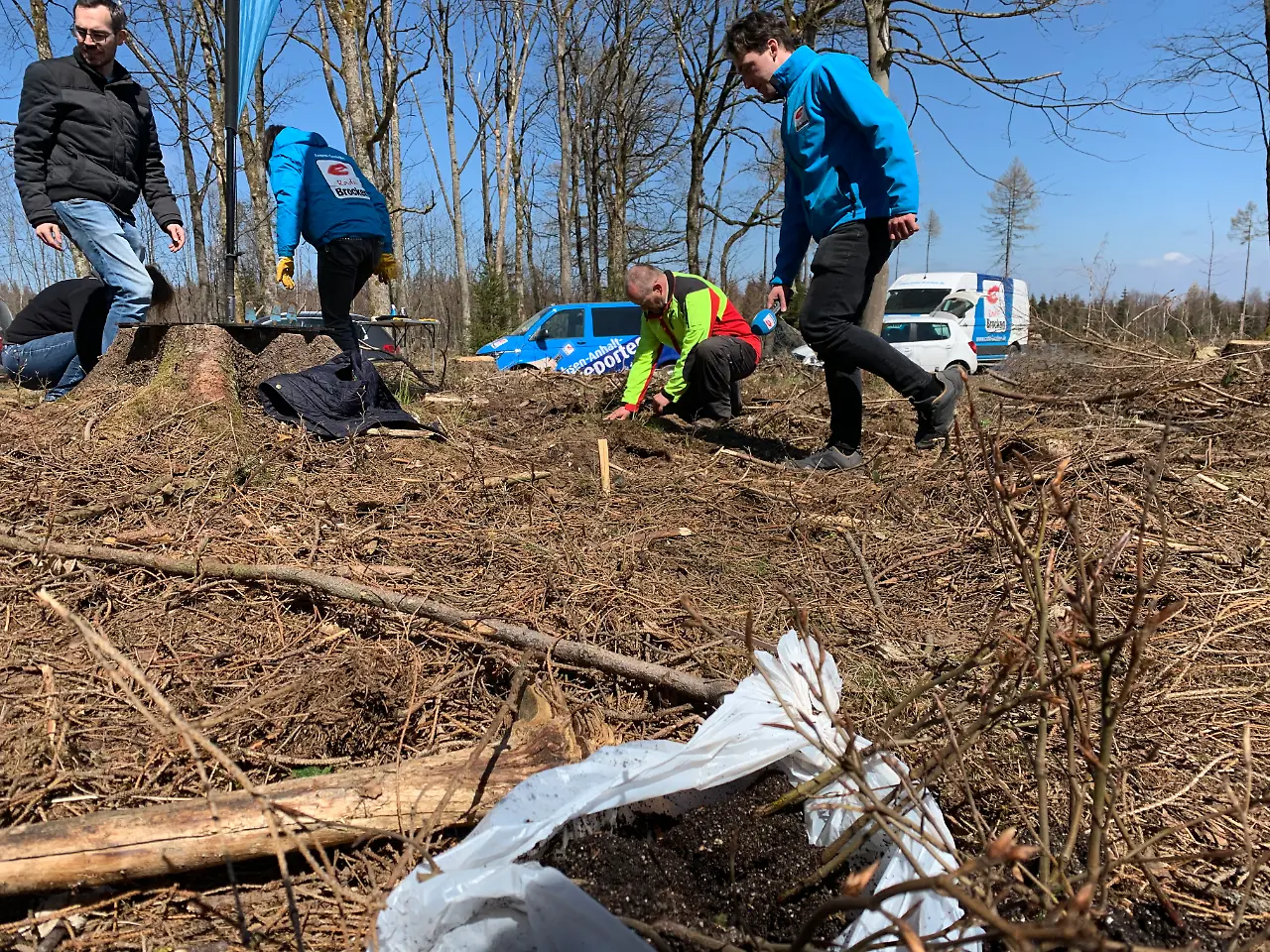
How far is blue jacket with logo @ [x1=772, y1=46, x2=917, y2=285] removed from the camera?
3285mm

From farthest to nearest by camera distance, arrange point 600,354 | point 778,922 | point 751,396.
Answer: point 600,354
point 751,396
point 778,922

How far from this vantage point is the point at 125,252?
407 cm

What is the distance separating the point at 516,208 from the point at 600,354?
13679 mm

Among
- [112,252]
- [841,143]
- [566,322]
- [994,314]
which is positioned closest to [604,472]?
[841,143]

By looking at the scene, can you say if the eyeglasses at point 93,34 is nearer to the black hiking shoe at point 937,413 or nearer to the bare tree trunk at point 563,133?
the black hiking shoe at point 937,413

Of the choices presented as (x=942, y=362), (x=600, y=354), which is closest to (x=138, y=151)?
(x=600, y=354)

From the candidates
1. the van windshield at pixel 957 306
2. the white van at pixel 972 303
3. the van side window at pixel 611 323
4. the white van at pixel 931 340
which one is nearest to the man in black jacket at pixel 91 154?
the van side window at pixel 611 323

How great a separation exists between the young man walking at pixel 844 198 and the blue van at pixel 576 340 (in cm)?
987

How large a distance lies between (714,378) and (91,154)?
3.70 metres

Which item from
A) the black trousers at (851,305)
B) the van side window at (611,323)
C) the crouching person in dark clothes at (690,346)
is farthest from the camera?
the van side window at (611,323)

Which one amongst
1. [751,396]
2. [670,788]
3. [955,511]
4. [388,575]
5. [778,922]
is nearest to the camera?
[778,922]

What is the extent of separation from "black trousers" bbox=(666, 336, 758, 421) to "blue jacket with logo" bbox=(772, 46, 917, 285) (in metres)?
1.09

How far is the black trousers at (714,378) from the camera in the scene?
4723mm

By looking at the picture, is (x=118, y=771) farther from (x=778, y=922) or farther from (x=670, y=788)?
(x=778, y=922)
